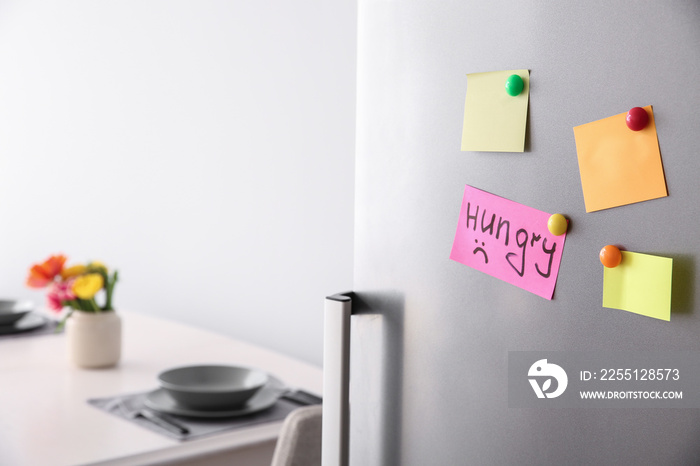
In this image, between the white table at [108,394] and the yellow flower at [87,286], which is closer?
the white table at [108,394]

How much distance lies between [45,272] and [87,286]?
112mm

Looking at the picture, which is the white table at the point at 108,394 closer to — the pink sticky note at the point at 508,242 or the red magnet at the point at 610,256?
the pink sticky note at the point at 508,242

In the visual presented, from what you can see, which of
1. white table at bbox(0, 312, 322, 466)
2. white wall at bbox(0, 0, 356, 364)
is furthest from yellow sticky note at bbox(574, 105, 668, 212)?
white wall at bbox(0, 0, 356, 364)

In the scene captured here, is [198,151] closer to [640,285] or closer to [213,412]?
[213,412]

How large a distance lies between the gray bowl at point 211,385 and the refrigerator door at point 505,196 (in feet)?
1.96

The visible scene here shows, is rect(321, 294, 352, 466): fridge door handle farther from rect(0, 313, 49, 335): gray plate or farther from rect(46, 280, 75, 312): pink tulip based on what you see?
rect(0, 313, 49, 335): gray plate

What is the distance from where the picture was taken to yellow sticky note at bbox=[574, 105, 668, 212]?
23.0 inches

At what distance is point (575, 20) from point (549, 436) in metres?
0.37

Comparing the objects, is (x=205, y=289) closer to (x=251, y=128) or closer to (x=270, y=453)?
(x=251, y=128)

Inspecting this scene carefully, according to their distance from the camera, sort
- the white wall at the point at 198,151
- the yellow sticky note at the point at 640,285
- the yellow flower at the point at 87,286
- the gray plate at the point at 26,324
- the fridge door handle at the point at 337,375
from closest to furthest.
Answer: the yellow sticky note at the point at 640,285, the fridge door handle at the point at 337,375, the yellow flower at the point at 87,286, the white wall at the point at 198,151, the gray plate at the point at 26,324

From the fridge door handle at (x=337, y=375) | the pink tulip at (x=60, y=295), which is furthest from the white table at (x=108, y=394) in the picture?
the fridge door handle at (x=337, y=375)

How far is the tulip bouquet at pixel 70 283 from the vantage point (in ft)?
5.62

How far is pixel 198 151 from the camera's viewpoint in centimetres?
227

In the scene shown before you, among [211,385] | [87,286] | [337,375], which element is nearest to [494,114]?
[337,375]
